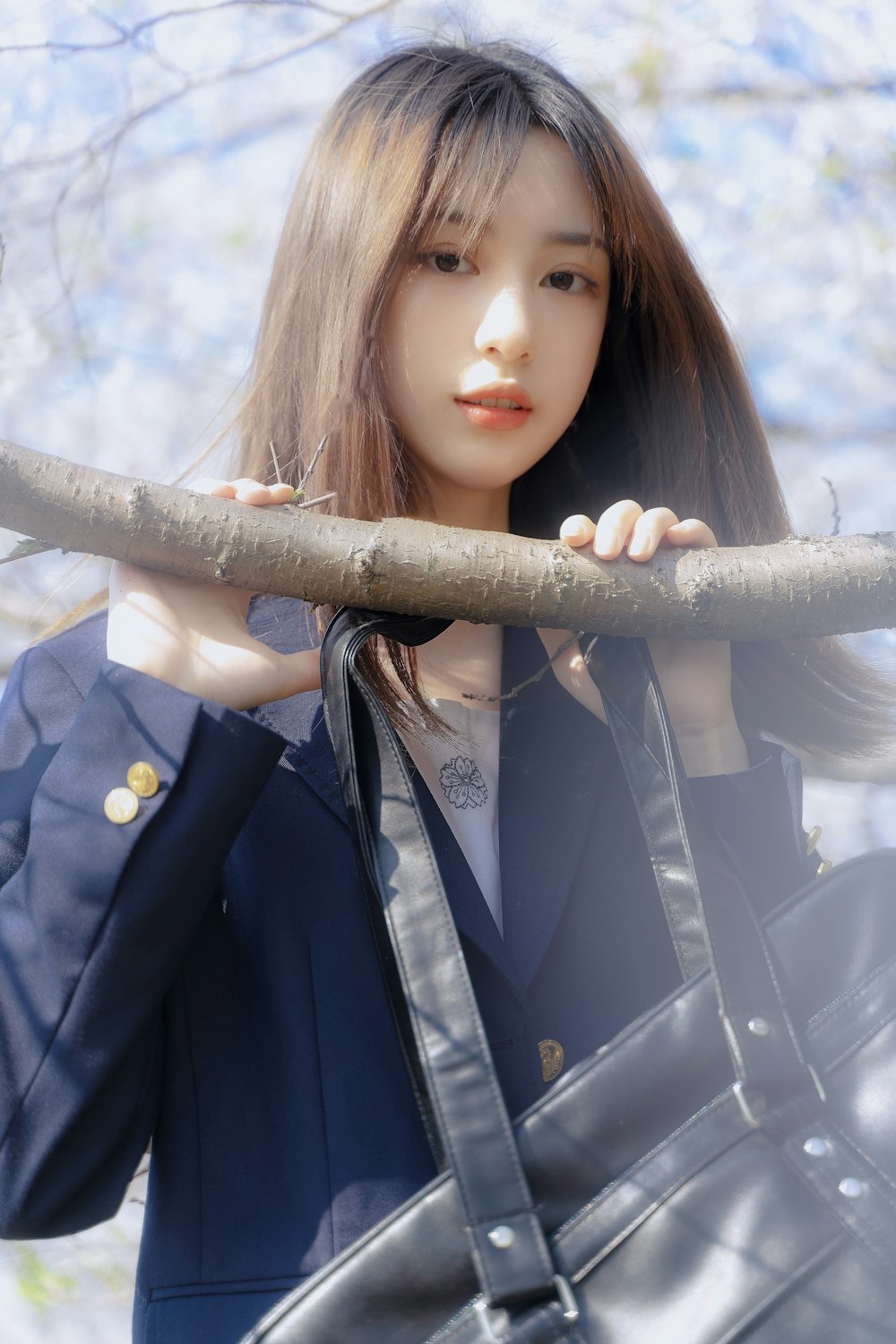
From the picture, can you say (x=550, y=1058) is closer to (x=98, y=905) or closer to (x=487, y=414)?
(x=98, y=905)

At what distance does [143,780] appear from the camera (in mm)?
1116

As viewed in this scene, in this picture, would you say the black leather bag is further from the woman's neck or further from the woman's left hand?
the woman's neck

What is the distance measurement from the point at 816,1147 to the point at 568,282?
115 centimetres

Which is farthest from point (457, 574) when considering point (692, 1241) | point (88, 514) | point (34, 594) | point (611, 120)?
point (34, 594)

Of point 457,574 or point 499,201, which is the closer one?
point 457,574

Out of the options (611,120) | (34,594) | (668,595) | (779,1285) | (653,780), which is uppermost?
(611,120)

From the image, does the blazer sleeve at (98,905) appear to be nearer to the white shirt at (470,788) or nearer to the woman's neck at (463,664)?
the white shirt at (470,788)

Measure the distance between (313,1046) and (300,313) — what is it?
41.0 inches

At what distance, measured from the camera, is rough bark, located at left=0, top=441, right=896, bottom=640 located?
106cm

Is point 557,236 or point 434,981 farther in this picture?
point 557,236

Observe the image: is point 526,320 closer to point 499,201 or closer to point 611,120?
point 499,201

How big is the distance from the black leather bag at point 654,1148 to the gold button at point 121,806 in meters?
0.21

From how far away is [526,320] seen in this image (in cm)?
144

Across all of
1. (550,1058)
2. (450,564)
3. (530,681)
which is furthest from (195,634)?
(550,1058)
